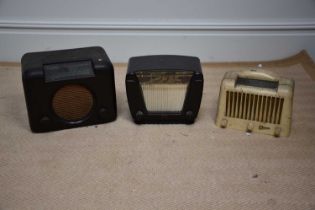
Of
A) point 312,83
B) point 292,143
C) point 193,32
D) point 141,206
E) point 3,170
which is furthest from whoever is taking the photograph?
point 193,32

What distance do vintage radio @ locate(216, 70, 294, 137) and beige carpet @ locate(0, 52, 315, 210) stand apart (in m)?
0.04

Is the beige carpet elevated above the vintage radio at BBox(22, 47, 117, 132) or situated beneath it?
situated beneath

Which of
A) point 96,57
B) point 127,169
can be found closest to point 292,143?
point 127,169

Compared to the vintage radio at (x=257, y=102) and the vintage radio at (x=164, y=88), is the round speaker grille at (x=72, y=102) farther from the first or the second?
the vintage radio at (x=257, y=102)

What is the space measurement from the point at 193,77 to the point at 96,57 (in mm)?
293

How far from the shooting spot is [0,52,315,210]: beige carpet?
2.99 ft

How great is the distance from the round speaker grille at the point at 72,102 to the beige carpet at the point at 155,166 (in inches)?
2.2

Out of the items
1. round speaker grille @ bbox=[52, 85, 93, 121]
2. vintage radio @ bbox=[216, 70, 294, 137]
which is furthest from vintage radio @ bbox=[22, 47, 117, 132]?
vintage radio @ bbox=[216, 70, 294, 137]

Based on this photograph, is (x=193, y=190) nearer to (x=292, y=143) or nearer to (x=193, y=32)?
(x=292, y=143)

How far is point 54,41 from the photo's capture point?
5.08ft

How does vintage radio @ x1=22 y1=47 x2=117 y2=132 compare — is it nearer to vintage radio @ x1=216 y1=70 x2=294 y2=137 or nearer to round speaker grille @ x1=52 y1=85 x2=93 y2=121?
round speaker grille @ x1=52 y1=85 x2=93 y2=121

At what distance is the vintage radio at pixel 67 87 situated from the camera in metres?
1.05

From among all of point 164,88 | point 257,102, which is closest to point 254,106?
point 257,102

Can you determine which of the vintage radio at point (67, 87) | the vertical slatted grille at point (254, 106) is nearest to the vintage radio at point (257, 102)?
the vertical slatted grille at point (254, 106)
